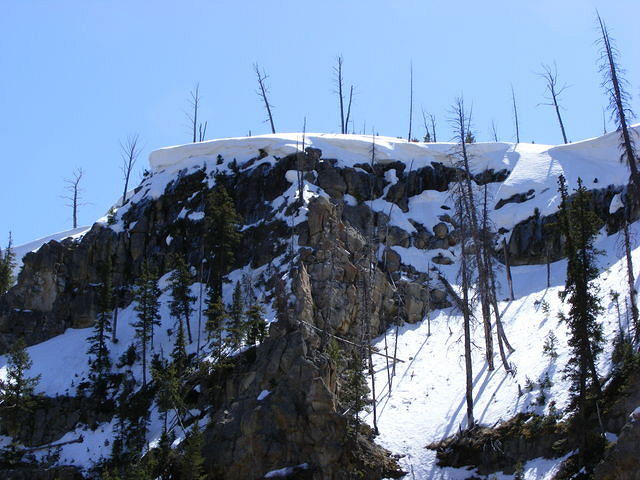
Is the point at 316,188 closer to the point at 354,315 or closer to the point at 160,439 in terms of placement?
the point at 354,315

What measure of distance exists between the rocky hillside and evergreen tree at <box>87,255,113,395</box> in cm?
93

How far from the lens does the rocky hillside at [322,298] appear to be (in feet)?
96.2

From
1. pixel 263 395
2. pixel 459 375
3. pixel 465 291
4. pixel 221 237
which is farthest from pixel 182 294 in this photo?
pixel 465 291

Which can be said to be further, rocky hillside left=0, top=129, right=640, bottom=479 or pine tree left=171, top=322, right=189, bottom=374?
pine tree left=171, top=322, right=189, bottom=374

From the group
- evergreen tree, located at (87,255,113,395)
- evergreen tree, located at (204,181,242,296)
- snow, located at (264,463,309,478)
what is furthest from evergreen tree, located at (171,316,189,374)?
snow, located at (264,463,309,478)

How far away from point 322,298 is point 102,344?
1647 cm

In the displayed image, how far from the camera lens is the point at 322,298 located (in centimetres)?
3772

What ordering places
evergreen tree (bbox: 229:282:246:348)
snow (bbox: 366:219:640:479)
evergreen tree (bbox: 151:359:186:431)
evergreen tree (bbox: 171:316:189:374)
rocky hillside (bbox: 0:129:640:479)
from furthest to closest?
evergreen tree (bbox: 171:316:189:374) → evergreen tree (bbox: 229:282:246:348) → evergreen tree (bbox: 151:359:186:431) → rocky hillside (bbox: 0:129:640:479) → snow (bbox: 366:219:640:479)

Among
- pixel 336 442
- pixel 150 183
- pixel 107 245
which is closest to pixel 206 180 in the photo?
pixel 150 183

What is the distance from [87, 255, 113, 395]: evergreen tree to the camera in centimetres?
4091

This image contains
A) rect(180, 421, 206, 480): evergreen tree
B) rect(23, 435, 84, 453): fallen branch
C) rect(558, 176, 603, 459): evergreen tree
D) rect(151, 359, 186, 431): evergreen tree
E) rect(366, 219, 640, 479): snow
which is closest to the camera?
rect(558, 176, 603, 459): evergreen tree

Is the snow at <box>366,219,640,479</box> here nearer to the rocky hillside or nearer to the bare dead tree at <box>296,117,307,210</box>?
the rocky hillside

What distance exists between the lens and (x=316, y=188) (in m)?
50.5

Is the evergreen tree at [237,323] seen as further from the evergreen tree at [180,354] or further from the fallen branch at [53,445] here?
the fallen branch at [53,445]
